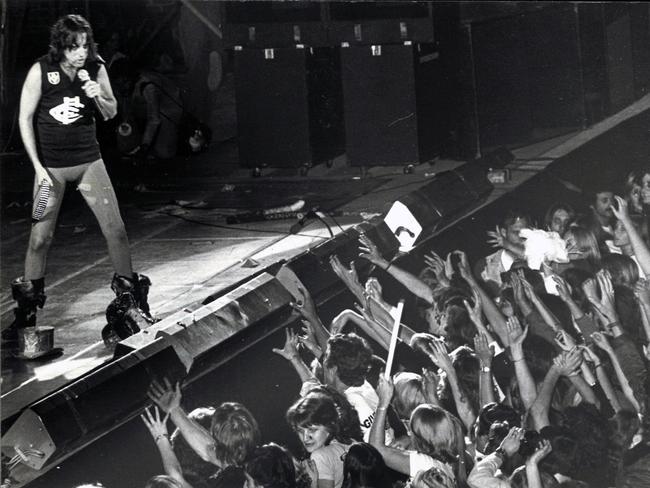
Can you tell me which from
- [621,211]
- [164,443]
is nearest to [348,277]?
[621,211]

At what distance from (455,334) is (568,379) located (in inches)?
24.6

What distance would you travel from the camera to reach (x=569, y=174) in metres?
8.62

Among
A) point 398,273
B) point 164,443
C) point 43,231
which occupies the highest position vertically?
point 43,231

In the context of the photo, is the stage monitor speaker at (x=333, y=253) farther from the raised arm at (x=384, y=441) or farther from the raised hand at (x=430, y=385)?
the raised arm at (x=384, y=441)

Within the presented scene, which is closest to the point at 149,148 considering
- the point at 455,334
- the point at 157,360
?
the point at 455,334

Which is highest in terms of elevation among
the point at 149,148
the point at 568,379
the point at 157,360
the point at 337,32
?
the point at 337,32

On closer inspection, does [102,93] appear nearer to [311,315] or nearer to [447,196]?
[311,315]

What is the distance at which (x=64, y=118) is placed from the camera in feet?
18.1

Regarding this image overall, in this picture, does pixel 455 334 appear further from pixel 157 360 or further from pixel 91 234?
pixel 91 234

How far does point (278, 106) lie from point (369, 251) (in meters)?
2.97

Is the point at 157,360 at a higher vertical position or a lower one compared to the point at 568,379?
higher

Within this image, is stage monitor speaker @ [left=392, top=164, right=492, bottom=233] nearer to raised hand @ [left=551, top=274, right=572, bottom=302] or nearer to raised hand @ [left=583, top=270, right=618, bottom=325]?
raised hand @ [left=551, top=274, right=572, bottom=302]

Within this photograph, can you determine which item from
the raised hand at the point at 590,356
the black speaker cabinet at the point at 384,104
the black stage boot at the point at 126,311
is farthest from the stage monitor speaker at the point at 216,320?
the black speaker cabinet at the point at 384,104

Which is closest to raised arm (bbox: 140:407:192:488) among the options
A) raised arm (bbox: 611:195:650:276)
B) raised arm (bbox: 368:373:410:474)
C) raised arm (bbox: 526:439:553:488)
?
raised arm (bbox: 368:373:410:474)
